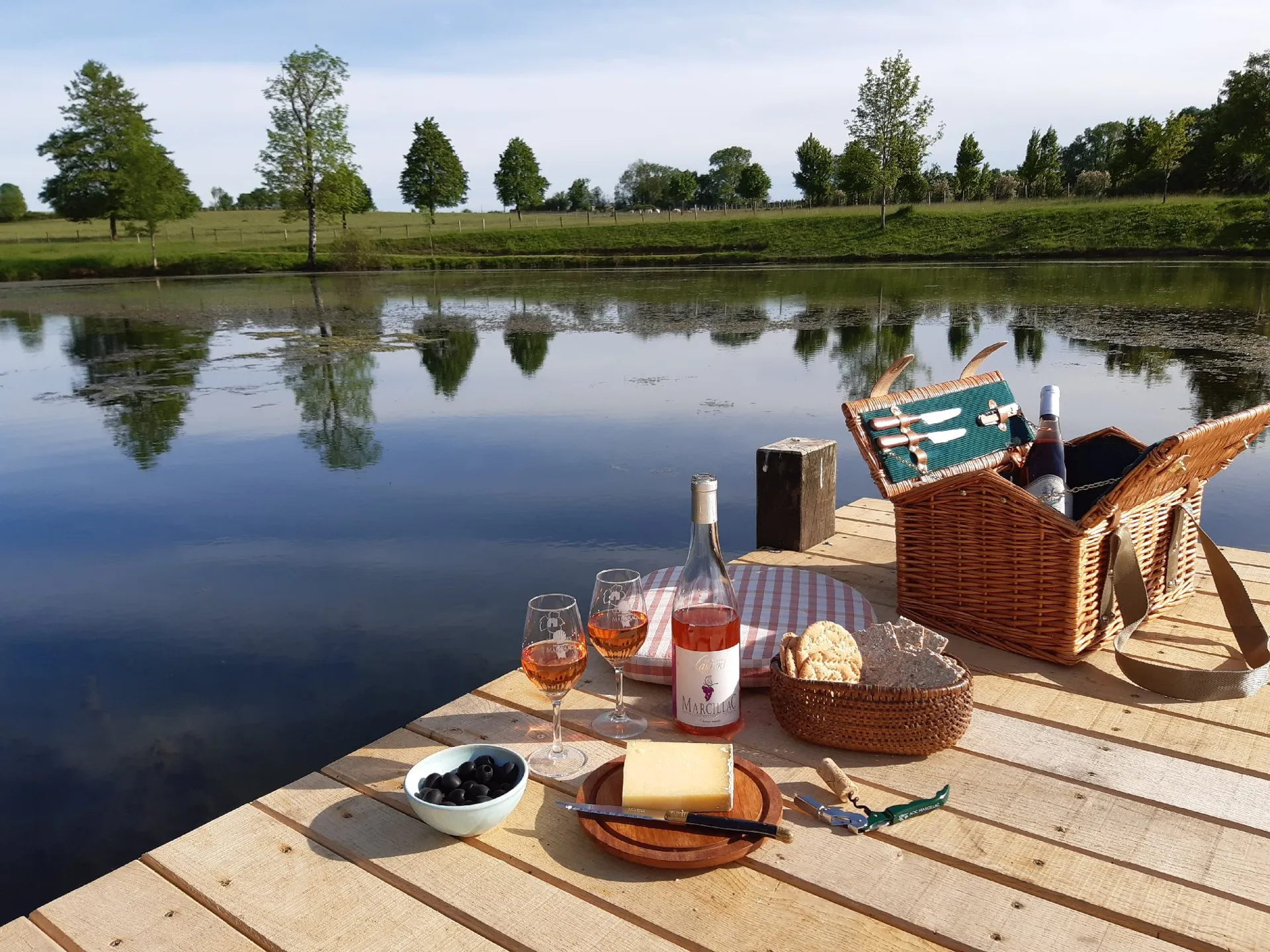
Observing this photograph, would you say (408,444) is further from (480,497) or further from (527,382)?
(527,382)

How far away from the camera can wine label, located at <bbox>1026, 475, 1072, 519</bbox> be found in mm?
3209

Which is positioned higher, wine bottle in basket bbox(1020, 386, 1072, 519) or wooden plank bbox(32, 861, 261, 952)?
wine bottle in basket bbox(1020, 386, 1072, 519)

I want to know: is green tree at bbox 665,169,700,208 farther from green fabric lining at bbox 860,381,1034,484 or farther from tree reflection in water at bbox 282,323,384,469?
green fabric lining at bbox 860,381,1034,484

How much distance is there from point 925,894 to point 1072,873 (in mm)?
332

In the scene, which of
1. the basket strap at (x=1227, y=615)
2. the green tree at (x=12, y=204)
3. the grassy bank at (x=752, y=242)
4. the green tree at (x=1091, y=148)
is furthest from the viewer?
the green tree at (x=1091, y=148)

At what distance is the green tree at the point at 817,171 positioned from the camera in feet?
211

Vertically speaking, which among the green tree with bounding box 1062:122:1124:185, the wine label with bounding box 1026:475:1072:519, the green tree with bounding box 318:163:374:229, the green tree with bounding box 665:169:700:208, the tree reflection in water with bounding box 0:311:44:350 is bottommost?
the wine label with bounding box 1026:475:1072:519

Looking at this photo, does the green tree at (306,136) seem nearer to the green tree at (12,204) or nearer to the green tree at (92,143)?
the green tree at (92,143)

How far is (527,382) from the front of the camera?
480 inches

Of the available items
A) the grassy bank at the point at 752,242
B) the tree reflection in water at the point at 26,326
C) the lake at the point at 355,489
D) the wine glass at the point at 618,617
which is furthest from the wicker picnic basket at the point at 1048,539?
the grassy bank at the point at 752,242

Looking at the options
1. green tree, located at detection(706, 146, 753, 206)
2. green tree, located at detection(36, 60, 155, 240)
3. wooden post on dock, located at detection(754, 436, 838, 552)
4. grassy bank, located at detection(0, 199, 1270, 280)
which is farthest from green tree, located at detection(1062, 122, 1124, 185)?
wooden post on dock, located at detection(754, 436, 838, 552)

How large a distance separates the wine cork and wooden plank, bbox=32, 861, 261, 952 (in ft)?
4.14

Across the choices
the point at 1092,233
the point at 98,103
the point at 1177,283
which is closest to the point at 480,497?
the point at 1177,283

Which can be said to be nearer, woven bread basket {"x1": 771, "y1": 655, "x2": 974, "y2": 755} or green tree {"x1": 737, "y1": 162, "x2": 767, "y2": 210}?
woven bread basket {"x1": 771, "y1": 655, "x2": 974, "y2": 755}
